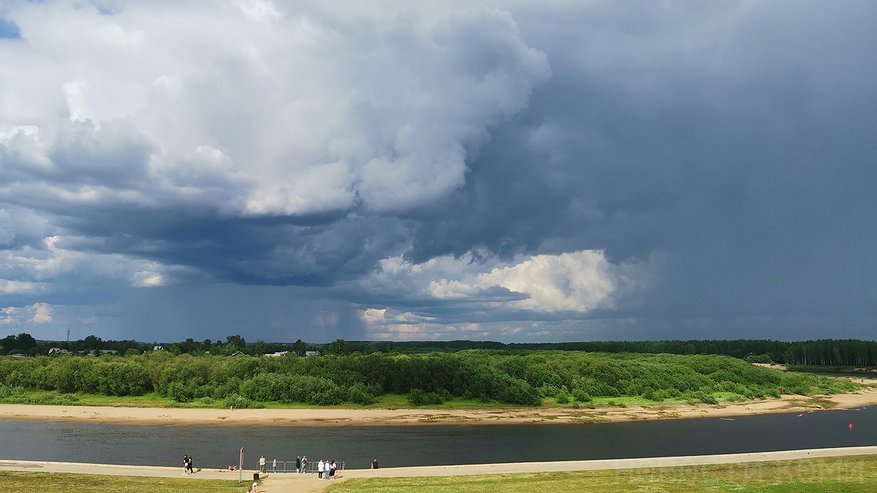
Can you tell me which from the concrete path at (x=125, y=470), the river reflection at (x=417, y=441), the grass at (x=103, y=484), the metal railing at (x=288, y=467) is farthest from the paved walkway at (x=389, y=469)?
the river reflection at (x=417, y=441)

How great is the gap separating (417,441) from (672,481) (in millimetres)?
49936

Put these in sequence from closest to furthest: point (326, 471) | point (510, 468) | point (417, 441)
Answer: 1. point (326, 471)
2. point (510, 468)
3. point (417, 441)

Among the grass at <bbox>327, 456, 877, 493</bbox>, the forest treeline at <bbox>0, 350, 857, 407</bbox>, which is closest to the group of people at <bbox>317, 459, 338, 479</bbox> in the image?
the grass at <bbox>327, 456, 877, 493</bbox>

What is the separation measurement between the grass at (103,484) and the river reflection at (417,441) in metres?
16.4

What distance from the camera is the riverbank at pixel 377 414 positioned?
4756 inches

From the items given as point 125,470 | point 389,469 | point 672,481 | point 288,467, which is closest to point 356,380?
point 288,467

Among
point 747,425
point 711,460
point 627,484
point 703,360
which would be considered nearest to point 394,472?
point 627,484

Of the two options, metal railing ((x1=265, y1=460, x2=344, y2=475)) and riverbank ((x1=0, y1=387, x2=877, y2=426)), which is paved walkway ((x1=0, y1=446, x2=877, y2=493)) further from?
riverbank ((x1=0, y1=387, x2=877, y2=426))

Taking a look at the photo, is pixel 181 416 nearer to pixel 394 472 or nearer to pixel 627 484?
pixel 394 472

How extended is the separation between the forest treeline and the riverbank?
28.7 ft

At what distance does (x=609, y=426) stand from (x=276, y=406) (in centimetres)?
7686

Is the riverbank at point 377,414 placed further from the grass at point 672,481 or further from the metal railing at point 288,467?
the grass at point 672,481

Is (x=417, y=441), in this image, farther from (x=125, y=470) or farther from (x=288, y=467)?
(x=125, y=470)

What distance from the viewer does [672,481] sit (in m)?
54.8
